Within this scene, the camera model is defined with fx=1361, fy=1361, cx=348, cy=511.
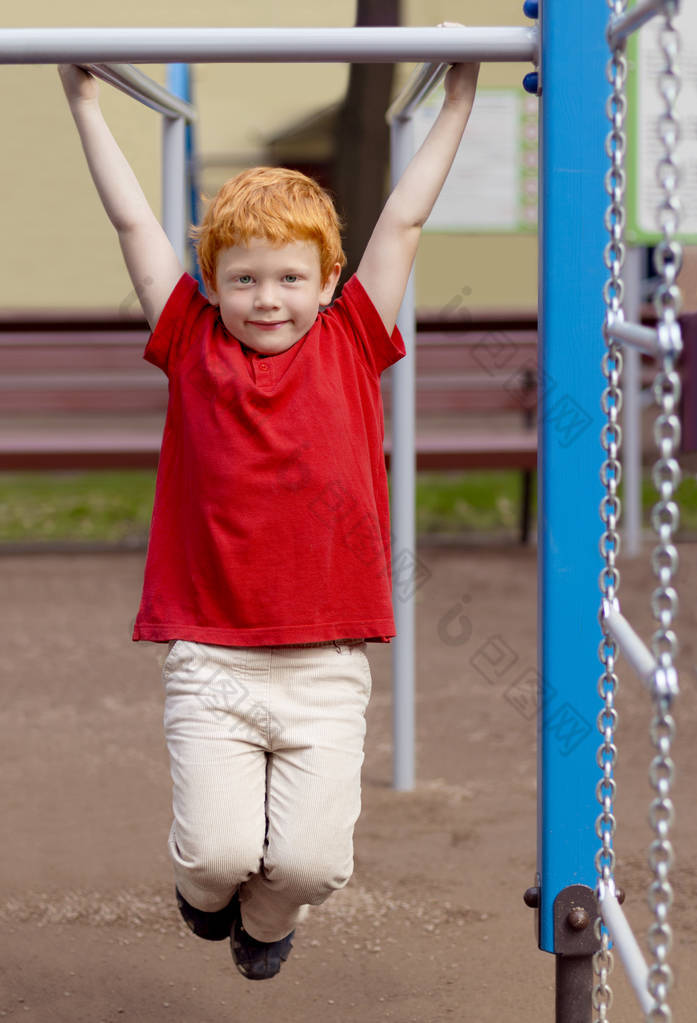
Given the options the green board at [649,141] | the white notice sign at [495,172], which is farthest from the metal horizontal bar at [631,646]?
the white notice sign at [495,172]

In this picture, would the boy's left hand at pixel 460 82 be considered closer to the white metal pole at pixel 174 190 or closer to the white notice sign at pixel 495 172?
the white metal pole at pixel 174 190

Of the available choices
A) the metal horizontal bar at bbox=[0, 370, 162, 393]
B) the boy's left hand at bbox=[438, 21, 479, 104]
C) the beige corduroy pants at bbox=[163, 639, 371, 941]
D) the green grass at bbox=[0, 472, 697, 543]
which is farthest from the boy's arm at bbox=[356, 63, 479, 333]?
the green grass at bbox=[0, 472, 697, 543]

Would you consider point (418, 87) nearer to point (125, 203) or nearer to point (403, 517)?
point (125, 203)

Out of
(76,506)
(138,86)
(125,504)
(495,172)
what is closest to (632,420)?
(495,172)

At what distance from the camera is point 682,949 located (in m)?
2.51

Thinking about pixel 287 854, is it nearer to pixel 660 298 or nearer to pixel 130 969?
pixel 130 969

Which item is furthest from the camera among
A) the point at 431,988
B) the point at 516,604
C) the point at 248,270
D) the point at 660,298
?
the point at 516,604

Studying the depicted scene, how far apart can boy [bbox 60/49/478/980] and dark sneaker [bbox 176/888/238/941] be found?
0.13 ft

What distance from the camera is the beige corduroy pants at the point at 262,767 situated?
1.90 metres

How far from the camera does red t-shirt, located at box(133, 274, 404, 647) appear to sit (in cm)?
188

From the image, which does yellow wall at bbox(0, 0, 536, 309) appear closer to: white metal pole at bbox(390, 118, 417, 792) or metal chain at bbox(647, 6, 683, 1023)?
white metal pole at bbox(390, 118, 417, 792)

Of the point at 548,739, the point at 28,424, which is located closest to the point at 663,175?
the point at 548,739

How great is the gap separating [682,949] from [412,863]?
629mm

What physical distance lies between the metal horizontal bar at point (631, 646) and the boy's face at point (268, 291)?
1.92ft
